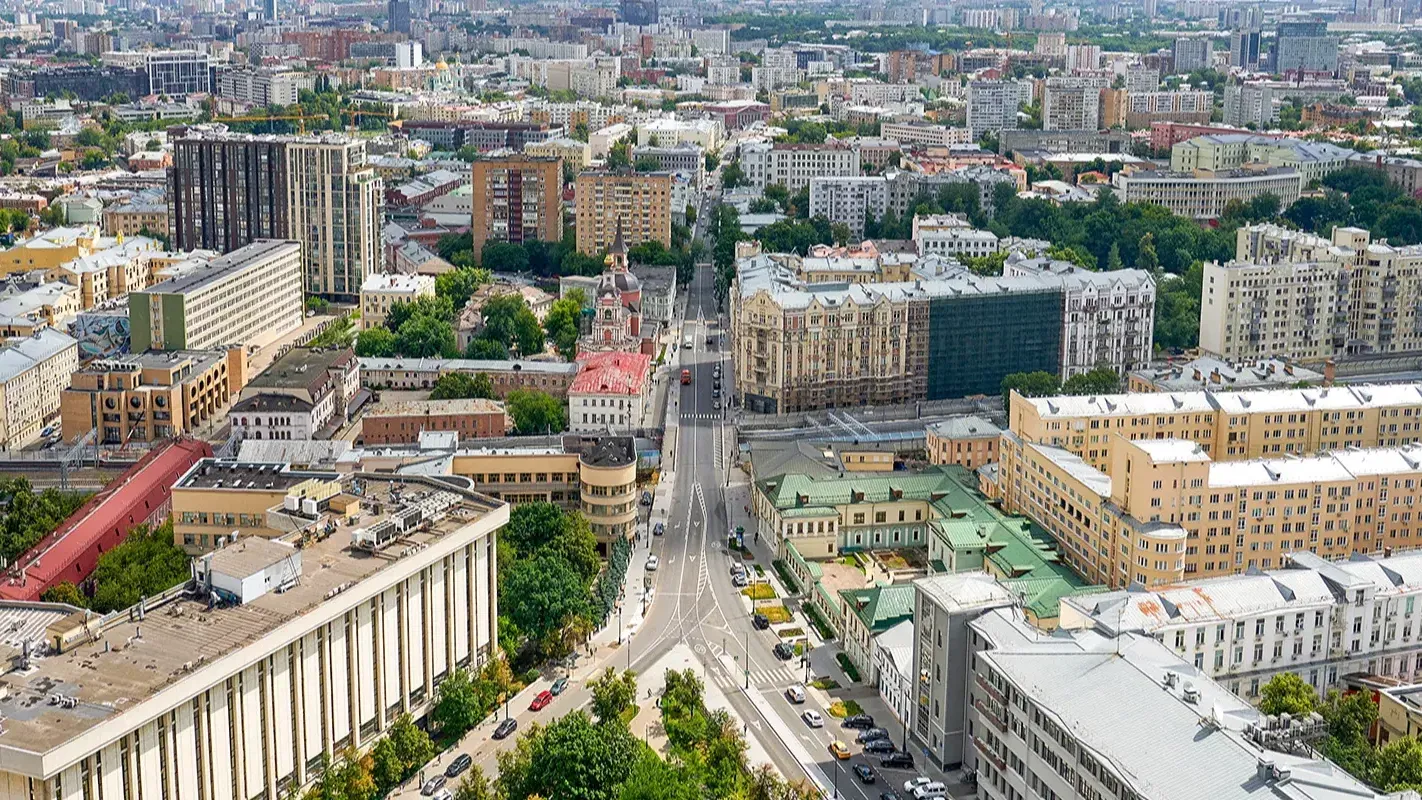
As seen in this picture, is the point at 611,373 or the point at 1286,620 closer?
the point at 1286,620

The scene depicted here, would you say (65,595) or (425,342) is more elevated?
(425,342)

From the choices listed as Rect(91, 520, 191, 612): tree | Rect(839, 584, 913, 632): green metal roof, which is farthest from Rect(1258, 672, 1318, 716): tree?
Rect(91, 520, 191, 612): tree

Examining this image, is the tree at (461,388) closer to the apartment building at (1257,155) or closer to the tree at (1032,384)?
the tree at (1032,384)

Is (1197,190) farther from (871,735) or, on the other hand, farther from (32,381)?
(871,735)

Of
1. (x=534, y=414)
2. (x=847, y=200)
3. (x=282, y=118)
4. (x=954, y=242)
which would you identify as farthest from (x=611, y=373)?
(x=282, y=118)

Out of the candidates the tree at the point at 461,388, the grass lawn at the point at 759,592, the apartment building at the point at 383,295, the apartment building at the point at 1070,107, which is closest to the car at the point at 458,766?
the grass lawn at the point at 759,592

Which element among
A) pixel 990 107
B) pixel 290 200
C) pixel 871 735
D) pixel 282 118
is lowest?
pixel 871 735

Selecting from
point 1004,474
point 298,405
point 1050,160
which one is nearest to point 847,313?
point 1004,474
